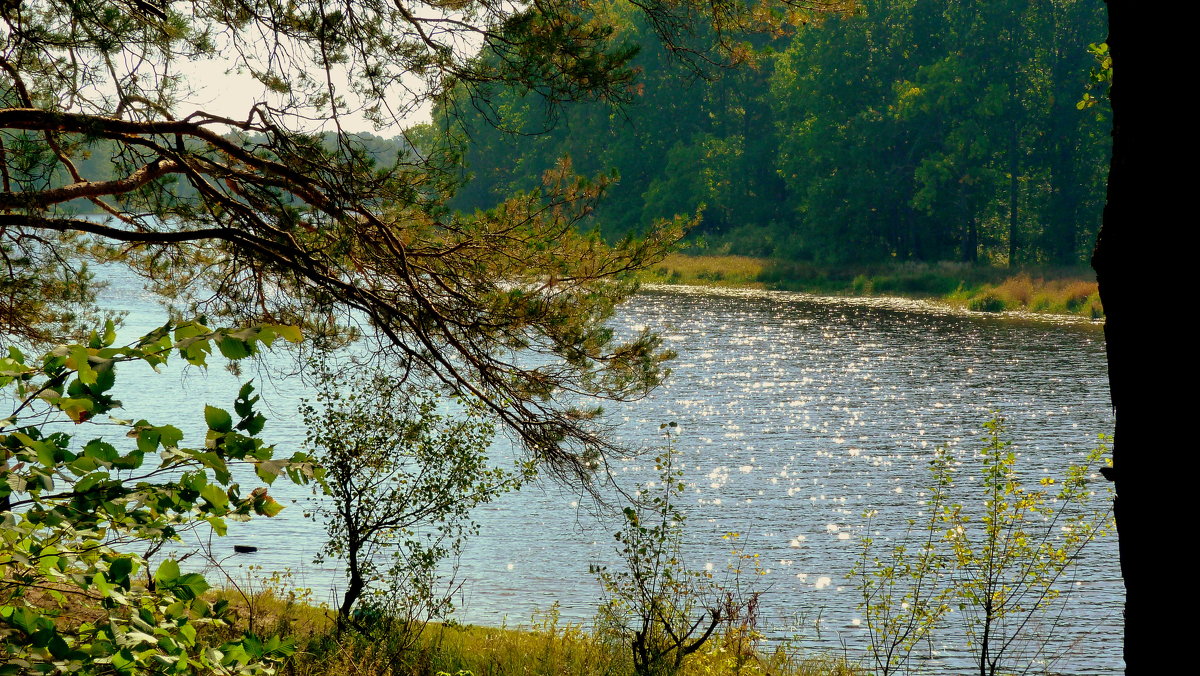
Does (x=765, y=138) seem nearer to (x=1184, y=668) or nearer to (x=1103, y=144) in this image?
(x=1103, y=144)

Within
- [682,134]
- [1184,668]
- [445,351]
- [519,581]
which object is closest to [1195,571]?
[1184,668]

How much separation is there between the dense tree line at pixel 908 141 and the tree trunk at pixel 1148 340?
4035cm

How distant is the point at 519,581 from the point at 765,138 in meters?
54.4

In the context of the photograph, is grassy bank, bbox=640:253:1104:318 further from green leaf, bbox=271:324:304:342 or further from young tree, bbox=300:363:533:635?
green leaf, bbox=271:324:304:342

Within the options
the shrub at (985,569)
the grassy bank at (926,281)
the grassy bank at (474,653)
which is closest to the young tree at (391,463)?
the grassy bank at (474,653)

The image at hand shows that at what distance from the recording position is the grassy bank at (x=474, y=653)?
7.04 m

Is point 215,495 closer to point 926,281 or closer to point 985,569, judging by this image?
point 985,569

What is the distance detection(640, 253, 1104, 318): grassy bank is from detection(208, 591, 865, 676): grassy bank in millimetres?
24526

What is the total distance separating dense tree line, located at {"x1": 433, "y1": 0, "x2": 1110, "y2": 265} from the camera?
49000 millimetres

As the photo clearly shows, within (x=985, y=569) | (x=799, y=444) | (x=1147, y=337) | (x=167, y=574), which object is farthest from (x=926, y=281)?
(x=167, y=574)

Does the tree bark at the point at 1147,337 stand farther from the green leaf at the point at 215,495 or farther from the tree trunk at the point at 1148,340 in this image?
the green leaf at the point at 215,495

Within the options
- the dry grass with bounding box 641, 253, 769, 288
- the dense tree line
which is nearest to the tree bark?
the dense tree line

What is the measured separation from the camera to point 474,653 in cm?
794

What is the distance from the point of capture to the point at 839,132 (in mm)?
53531
